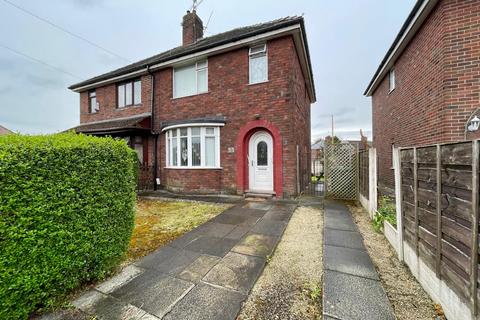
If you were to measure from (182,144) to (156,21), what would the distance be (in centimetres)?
1116

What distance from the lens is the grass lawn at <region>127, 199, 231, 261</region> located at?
3967mm

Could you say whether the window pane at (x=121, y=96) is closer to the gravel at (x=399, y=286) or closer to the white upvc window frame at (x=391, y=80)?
the gravel at (x=399, y=286)

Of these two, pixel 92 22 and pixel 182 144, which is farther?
pixel 92 22

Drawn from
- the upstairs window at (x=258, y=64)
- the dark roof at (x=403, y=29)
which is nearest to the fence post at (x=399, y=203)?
the dark roof at (x=403, y=29)

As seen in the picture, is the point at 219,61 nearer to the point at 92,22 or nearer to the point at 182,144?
the point at 182,144

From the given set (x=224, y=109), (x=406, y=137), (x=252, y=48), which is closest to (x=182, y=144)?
(x=224, y=109)

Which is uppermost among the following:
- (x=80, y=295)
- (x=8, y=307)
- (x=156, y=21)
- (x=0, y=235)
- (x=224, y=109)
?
(x=156, y=21)

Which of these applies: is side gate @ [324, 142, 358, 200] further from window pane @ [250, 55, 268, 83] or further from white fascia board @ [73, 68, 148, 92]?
white fascia board @ [73, 68, 148, 92]

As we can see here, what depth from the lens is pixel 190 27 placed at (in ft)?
42.1

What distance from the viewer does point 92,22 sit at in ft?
42.3

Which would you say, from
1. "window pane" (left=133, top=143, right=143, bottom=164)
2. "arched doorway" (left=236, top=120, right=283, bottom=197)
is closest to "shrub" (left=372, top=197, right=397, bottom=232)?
"arched doorway" (left=236, top=120, right=283, bottom=197)

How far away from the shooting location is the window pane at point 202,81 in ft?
30.9

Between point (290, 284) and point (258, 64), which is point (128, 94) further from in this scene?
point (290, 284)

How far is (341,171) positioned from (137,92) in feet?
38.3
